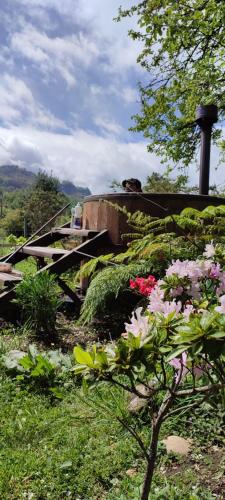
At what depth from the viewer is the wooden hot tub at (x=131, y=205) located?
15.4ft

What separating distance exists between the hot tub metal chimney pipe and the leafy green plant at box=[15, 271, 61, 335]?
2799 mm

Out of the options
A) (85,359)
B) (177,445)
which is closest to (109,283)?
(177,445)

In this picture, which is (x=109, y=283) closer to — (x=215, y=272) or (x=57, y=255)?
(x=57, y=255)

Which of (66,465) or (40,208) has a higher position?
(40,208)

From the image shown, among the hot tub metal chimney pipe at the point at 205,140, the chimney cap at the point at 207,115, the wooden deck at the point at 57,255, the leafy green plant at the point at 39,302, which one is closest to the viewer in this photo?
the leafy green plant at the point at 39,302

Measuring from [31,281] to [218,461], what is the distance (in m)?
2.52

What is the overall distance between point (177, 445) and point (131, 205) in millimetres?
3062

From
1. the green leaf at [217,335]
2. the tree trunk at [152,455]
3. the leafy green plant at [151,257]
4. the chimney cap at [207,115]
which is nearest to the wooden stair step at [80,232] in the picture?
the leafy green plant at [151,257]

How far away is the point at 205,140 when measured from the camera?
575cm

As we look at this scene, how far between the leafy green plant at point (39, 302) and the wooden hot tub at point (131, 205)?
123cm

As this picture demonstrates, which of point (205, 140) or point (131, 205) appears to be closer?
point (131, 205)

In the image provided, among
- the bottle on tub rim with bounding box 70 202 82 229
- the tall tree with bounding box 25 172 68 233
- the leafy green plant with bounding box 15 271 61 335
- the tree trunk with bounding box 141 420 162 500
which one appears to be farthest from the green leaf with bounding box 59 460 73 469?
the tall tree with bounding box 25 172 68 233

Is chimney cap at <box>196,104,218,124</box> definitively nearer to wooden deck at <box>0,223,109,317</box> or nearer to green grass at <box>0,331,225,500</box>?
wooden deck at <box>0,223,109,317</box>

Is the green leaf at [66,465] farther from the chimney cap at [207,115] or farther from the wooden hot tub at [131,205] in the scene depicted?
the chimney cap at [207,115]
